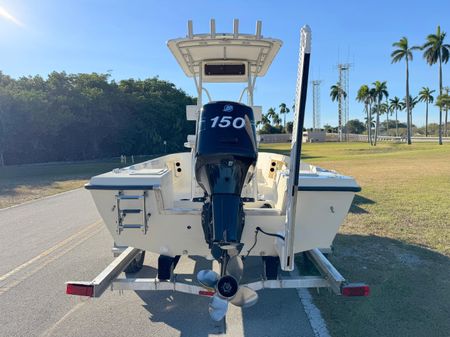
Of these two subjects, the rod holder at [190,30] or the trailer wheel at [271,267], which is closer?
the trailer wheel at [271,267]

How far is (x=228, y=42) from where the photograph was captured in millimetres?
4582

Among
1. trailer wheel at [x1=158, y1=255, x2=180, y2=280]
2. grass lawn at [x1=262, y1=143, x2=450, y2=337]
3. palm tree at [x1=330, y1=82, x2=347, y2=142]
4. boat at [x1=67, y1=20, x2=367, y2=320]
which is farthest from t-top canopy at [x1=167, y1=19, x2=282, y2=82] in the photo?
palm tree at [x1=330, y1=82, x2=347, y2=142]

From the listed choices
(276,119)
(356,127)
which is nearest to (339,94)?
(276,119)

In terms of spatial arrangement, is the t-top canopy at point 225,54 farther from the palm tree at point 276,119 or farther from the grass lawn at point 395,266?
the palm tree at point 276,119

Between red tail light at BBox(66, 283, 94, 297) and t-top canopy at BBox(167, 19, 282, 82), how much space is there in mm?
3037

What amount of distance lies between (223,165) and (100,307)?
229 cm

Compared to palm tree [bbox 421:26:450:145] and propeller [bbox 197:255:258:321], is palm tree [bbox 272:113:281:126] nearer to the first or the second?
palm tree [bbox 421:26:450:145]

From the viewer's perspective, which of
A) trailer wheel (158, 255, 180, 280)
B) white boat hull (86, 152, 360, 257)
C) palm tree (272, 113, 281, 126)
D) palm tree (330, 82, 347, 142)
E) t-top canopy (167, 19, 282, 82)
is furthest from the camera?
palm tree (272, 113, 281, 126)

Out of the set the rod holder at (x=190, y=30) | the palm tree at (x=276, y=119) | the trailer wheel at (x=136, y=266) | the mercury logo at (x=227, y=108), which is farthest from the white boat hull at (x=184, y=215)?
the palm tree at (x=276, y=119)

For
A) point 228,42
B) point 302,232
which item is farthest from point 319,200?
point 228,42

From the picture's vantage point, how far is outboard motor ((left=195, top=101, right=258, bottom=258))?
9.96 feet

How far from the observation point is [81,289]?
314 cm

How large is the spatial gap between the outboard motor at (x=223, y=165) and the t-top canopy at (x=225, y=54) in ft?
4.63

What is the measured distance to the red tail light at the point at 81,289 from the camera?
3.11 m
